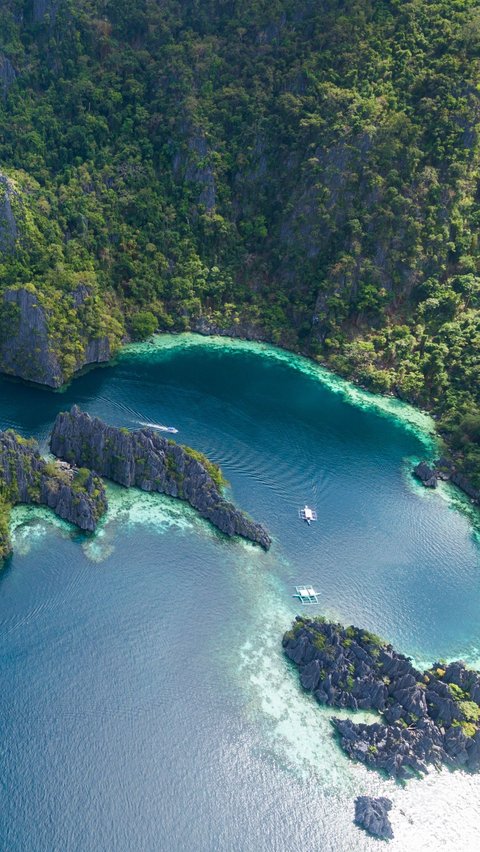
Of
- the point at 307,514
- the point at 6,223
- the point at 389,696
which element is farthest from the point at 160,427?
the point at 389,696

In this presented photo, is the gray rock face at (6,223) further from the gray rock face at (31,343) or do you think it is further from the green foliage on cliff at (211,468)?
the green foliage on cliff at (211,468)

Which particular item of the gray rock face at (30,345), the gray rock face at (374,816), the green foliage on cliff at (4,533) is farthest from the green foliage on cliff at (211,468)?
the gray rock face at (374,816)

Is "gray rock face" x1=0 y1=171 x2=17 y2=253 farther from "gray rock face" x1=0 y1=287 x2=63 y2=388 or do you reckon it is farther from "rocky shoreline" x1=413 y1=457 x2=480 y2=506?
"rocky shoreline" x1=413 y1=457 x2=480 y2=506

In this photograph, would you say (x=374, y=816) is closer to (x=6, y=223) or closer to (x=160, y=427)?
(x=160, y=427)

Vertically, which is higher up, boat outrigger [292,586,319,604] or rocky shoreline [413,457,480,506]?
rocky shoreline [413,457,480,506]

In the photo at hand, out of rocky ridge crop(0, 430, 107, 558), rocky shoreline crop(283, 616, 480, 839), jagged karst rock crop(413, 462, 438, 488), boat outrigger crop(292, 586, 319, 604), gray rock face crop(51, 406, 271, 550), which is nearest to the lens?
rocky shoreline crop(283, 616, 480, 839)

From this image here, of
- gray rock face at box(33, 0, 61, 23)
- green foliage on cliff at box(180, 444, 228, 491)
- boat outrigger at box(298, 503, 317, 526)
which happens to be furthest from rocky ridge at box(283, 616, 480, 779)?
gray rock face at box(33, 0, 61, 23)

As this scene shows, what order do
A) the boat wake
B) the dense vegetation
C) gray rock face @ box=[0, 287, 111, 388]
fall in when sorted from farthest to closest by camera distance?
the dense vegetation → gray rock face @ box=[0, 287, 111, 388] → the boat wake

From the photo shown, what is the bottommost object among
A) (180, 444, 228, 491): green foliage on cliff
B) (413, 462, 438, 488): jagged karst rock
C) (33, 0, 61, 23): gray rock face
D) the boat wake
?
the boat wake
